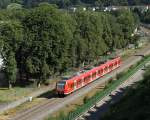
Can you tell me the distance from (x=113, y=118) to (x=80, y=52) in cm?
4315

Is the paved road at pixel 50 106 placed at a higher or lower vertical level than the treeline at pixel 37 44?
lower

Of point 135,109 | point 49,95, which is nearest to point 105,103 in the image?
point 49,95

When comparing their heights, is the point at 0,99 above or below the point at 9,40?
below

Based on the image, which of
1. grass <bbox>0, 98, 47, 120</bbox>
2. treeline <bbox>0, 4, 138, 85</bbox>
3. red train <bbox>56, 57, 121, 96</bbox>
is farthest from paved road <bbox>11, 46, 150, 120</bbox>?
treeline <bbox>0, 4, 138, 85</bbox>

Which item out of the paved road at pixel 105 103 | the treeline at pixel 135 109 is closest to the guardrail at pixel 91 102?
the paved road at pixel 105 103

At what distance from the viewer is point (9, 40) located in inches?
2472

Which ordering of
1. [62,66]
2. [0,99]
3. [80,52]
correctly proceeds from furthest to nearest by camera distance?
[80,52], [62,66], [0,99]

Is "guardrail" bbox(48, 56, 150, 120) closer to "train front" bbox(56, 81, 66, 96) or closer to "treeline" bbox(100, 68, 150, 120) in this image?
"treeline" bbox(100, 68, 150, 120)

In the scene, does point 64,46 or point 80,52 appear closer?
point 64,46

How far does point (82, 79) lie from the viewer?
202 feet

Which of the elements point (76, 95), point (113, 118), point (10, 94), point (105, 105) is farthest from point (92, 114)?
point (10, 94)

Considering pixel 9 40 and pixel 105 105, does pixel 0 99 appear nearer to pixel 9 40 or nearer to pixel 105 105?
pixel 9 40

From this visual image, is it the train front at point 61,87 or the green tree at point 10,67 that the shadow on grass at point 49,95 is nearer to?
the train front at point 61,87

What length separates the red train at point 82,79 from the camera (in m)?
55.4
